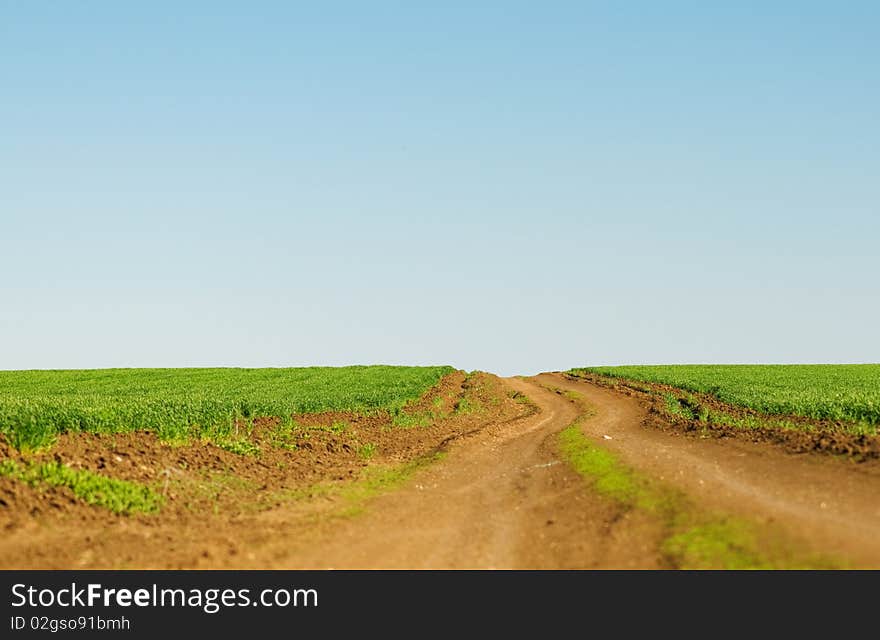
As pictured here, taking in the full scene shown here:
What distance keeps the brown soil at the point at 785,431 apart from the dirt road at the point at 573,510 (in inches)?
32.7

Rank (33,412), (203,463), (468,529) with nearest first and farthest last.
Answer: (468,529)
(203,463)
(33,412)

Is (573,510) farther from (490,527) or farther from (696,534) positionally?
(696,534)

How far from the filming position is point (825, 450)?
2180cm

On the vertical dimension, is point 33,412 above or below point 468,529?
above

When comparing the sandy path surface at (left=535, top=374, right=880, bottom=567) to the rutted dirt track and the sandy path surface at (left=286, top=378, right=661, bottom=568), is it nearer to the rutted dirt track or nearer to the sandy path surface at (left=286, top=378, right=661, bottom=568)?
the rutted dirt track

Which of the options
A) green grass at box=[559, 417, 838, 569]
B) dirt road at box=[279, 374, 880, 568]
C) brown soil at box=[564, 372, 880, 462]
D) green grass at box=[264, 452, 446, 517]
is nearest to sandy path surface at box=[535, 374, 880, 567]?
dirt road at box=[279, 374, 880, 568]

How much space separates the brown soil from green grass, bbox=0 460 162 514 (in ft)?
56.3

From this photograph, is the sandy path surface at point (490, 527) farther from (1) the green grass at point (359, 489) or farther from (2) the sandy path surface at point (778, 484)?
(2) the sandy path surface at point (778, 484)

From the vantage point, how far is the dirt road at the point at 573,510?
13281 millimetres

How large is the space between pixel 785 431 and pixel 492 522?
13.5 m

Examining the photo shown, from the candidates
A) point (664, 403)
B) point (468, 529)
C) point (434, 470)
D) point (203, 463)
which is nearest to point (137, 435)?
point (203, 463)

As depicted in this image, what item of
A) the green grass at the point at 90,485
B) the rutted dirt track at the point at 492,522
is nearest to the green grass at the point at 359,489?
the rutted dirt track at the point at 492,522

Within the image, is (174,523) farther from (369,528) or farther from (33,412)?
(33,412)
